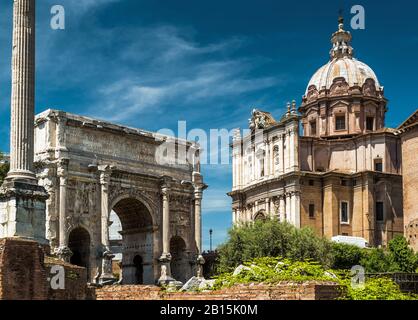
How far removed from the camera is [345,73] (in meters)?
70.6

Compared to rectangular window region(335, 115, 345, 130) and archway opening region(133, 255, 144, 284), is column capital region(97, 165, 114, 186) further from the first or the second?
rectangular window region(335, 115, 345, 130)

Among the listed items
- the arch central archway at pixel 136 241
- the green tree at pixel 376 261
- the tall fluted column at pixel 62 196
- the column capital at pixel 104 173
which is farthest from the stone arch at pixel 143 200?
the green tree at pixel 376 261

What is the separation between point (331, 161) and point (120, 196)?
2638 centimetres

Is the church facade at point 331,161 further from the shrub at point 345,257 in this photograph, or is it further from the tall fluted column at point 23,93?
the tall fluted column at point 23,93

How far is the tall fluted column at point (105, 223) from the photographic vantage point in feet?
146

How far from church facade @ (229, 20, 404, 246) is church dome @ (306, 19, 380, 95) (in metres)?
0.10

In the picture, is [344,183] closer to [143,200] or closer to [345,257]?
[345,257]

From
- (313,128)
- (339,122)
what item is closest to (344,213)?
(339,122)

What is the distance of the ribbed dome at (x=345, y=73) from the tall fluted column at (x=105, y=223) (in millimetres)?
32178

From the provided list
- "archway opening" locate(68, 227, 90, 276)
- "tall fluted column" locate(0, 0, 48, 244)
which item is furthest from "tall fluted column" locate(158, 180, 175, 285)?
"tall fluted column" locate(0, 0, 48, 244)

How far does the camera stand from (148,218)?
49469 millimetres
